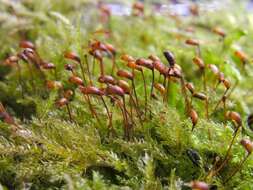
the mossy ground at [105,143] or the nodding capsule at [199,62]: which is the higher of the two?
the nodding capsule at [199,62]

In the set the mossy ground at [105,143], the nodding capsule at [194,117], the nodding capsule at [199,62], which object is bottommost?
the mossy ground at [105,143]

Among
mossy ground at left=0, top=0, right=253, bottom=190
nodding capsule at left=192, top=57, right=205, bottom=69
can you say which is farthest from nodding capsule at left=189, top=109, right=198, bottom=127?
nodding capsule at left=192, top=57, right=205, bottom=69

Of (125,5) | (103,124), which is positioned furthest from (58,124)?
(125,5)

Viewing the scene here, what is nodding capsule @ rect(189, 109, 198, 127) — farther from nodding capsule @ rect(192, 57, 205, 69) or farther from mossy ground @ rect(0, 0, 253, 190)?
nodding capsule @ rect(192, 57, 205, 69)

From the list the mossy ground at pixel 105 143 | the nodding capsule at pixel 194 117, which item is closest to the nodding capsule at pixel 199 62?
the mossy ground at pixel 105 143

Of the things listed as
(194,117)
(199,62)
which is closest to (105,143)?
(194,117)

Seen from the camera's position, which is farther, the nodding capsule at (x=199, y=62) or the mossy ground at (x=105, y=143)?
the nodding capsule at (x=199, y=62)

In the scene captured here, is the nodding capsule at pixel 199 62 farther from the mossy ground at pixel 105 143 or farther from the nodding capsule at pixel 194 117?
the nodding capsule at pixel 194 117

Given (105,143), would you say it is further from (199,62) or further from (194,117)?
(199,62)

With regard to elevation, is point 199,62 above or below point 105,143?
above

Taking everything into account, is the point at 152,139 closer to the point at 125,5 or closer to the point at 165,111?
the point at 165,111

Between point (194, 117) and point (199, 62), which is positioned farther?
point (199, 62)
